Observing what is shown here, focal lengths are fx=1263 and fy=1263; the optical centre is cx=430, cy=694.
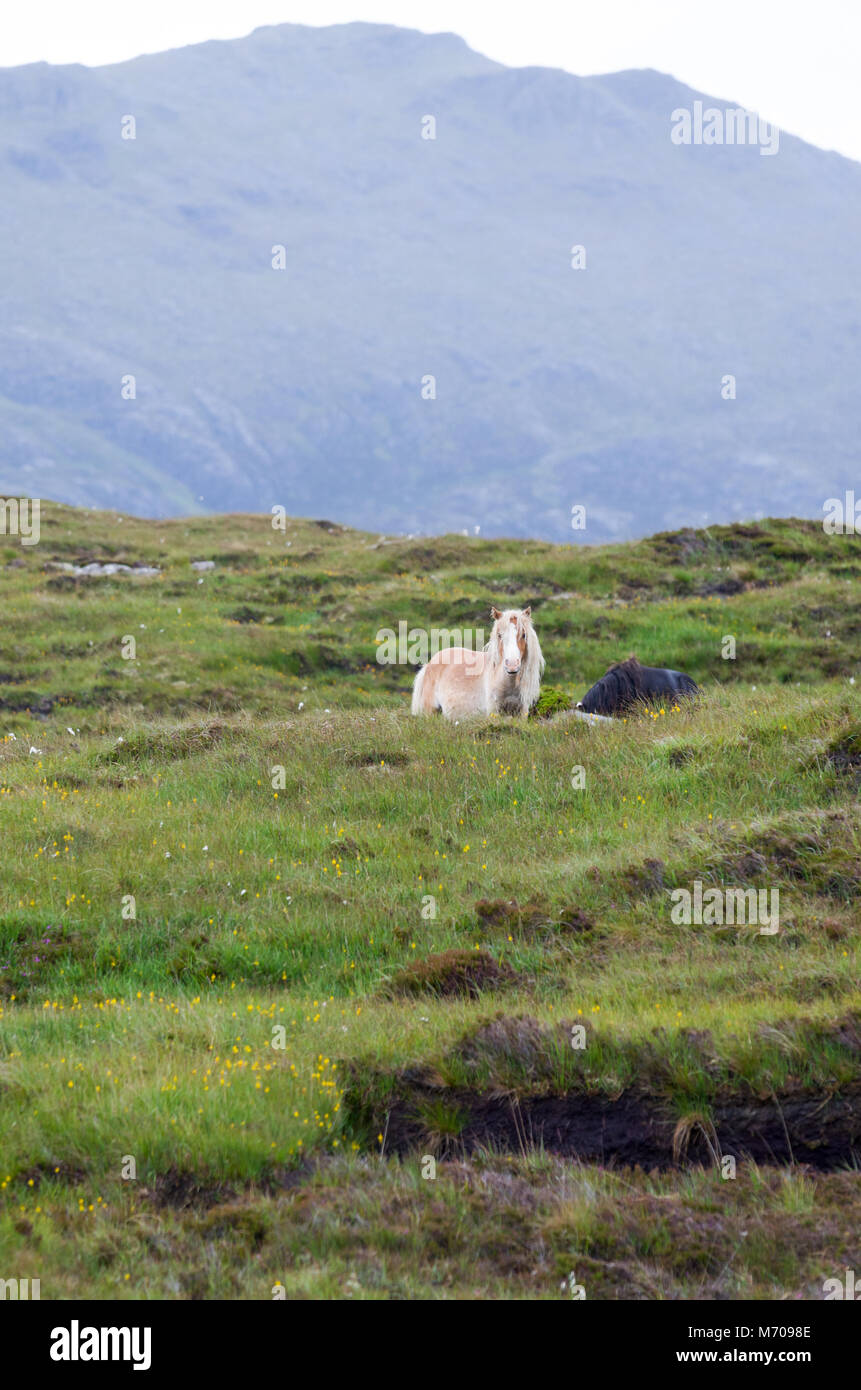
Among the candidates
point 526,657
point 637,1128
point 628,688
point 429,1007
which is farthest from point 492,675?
point 637,1128

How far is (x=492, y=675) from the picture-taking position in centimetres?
1792

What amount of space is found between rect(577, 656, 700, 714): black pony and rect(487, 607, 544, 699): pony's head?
4.86ft

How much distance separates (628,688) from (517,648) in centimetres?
340

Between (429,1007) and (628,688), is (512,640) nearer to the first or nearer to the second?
(628,688)

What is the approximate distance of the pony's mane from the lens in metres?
17.3

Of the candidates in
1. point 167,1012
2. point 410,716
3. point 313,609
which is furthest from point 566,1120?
point 313,609

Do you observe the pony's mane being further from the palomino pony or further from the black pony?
the black pony

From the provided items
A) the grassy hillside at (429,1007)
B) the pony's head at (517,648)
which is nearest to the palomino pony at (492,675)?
the pony's head at (517,648)

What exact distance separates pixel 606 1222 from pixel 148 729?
11.9 meters

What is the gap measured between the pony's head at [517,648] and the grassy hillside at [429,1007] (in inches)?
40.3

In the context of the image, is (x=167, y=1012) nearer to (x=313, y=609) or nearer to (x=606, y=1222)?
(x=606, y=1222)

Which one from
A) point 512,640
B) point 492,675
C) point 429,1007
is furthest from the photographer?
point 492,675

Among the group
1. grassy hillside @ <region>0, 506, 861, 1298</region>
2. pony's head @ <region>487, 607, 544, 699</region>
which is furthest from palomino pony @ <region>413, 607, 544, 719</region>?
grassy hillside @ <region>0, 506, 861, 1298</region>
